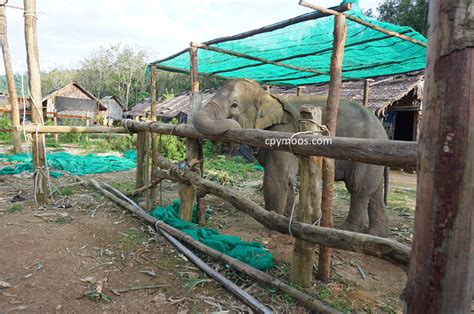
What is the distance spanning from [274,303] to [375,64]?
485 centimetres

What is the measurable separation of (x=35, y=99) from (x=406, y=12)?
1927 cm

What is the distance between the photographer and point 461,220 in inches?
41.7

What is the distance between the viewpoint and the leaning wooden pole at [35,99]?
5.09 metres

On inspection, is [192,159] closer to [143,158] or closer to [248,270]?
[143,158]

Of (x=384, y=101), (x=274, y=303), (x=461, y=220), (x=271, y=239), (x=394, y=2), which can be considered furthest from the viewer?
(x=394, y=2)

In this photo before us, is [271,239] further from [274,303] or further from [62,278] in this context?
[62,278]

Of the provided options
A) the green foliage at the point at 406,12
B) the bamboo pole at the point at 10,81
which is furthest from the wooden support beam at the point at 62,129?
the green foliage at the point at 406,12

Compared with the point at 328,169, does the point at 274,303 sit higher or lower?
lower

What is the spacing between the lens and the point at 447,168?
3.46ft

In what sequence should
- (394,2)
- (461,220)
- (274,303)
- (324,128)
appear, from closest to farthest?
(461,220) < (274,303) < (324,128) < (394,2)

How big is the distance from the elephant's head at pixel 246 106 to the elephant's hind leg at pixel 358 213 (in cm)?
149

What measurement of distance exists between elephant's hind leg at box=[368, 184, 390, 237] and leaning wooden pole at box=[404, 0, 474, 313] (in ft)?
11.7

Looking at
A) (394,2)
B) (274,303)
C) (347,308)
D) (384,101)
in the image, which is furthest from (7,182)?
(394,2)

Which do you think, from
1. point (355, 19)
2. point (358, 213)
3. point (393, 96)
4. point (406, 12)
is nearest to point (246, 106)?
point (355, 19)
